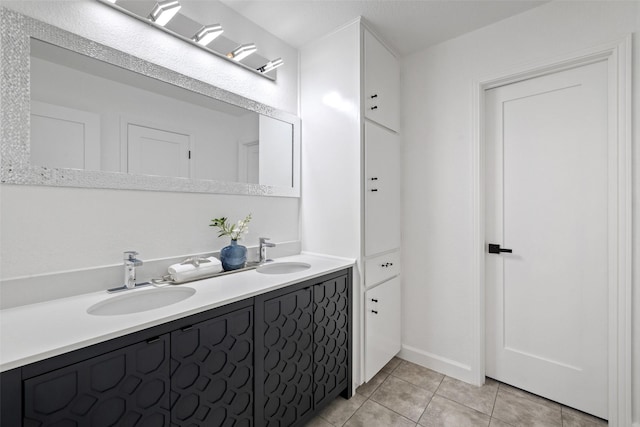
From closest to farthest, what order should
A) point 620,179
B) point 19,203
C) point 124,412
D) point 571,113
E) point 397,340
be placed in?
point 124,412
point 19,203
point 620,179
point 571,113
point 397,340

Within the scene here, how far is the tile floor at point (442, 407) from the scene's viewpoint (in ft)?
5.48

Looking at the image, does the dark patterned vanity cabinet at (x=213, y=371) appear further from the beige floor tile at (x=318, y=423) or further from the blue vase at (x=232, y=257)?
the blue vase at (x=232, y=257)

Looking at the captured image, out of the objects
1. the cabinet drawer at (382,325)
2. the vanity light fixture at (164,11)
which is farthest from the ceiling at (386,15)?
the cabinet drawer at (382,325)

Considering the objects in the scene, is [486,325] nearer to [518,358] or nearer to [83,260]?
[518,358]

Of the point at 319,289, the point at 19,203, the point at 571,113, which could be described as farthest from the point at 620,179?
the point at 19,203

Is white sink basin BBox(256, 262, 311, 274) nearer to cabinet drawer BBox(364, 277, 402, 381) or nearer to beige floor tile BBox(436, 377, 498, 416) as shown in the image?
cabinet drawer BBox(364, 277, 402, 381)

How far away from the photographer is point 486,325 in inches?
82.0

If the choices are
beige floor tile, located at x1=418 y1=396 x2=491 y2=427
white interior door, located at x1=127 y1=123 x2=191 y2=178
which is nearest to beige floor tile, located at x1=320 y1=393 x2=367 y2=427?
beige floor tile, located at x1=418 y1=396 x2=491 y2=427

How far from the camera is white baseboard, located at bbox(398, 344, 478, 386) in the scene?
207 centimetres

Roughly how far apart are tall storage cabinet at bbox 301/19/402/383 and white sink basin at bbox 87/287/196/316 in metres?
1.00

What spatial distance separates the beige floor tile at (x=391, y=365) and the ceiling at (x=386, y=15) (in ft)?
8.14

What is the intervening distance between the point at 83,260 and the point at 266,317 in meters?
0.82

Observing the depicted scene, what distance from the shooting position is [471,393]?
6.33ft

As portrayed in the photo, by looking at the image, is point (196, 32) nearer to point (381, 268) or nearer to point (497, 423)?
point (381, 268)
